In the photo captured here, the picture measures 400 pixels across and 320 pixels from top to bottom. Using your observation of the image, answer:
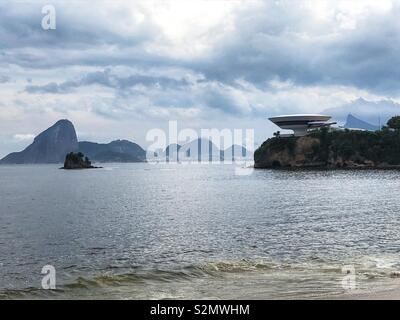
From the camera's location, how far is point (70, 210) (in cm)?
6506

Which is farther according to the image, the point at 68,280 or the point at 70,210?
the point at 70,210

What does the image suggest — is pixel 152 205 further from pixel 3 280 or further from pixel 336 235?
pixel 3 280

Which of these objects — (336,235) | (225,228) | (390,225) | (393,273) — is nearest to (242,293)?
(393,273)

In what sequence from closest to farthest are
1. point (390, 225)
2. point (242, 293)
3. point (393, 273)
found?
point (242, 293), point (393, 273), point (390, 225)

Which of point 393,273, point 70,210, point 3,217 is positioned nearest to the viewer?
point 393,273

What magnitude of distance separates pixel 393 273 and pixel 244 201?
164 feet
